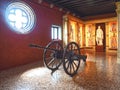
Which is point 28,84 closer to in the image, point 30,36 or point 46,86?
point 46,86

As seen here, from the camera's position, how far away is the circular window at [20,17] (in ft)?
16.2

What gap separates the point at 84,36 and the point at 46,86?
27.6ft

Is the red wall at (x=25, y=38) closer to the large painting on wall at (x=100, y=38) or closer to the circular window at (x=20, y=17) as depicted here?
the circular window at (x=20, y=17)

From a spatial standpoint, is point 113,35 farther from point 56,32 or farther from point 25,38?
point 25,38

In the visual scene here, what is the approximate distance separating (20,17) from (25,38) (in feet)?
2.78

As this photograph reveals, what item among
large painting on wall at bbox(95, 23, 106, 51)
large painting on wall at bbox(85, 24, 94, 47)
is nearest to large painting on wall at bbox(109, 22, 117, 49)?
large painting on wall at bbox(95, 23, 106, 51)

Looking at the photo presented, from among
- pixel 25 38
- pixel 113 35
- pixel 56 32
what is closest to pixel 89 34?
pixel 113 35

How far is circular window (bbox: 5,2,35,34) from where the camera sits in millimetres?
4930

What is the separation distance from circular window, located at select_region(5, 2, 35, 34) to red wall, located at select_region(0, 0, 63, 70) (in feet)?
0.60

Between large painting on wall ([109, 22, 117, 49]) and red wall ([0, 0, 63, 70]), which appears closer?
red wall ([0, 0, 63, 70])

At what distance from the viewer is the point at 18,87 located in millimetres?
2889

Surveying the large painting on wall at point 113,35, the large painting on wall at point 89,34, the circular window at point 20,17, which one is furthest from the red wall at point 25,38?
the large painting on wall at point 113,35

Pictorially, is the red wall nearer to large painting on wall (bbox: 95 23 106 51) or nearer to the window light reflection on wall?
the window light reflection on wall

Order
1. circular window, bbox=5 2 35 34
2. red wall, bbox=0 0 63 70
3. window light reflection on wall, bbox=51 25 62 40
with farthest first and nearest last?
window light reflection on wall, bbox=51 25 62 40
circular window, bbox=5 2 35 34
red wall, bbox=0 0 63 70
